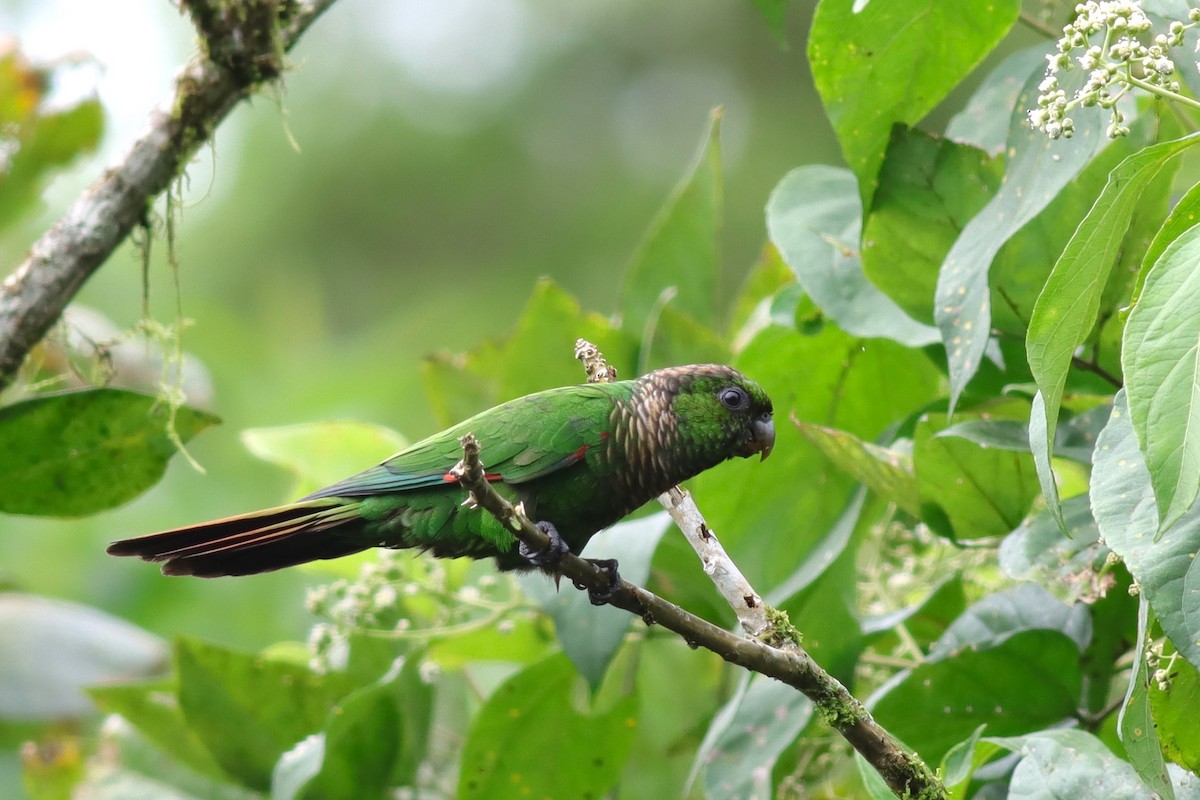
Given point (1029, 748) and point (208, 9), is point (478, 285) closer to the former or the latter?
point (208, 9)

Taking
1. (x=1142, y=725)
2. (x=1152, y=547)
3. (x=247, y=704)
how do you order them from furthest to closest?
(x=247, y=704), (x=1142, y=725), (x=1152, y=547)

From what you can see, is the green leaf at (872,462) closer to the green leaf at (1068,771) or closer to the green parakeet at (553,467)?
the green parakeet at (553,467)

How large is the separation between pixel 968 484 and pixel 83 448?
2071 millimetres

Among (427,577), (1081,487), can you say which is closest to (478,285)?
(427,577)

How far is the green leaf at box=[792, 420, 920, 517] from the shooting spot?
8.13 ft

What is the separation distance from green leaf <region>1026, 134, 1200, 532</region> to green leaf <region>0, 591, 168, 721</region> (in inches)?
129

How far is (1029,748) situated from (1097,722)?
58 cm

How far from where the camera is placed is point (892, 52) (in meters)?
2.32

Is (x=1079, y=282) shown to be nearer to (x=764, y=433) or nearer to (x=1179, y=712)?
(x=1179, y=712)

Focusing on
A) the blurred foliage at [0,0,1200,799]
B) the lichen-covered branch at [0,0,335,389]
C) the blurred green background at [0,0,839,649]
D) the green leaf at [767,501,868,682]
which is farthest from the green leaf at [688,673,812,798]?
the blurred green background at [0,0,839,649]

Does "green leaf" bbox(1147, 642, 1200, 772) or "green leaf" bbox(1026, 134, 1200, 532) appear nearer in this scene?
"green leaf" bbox(1026, 134, 1200, 532)

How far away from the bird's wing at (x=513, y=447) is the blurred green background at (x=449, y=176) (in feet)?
13.5

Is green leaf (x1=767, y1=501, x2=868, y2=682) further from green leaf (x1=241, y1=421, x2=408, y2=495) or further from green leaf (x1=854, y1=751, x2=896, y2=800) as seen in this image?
green leaf (x1=241, y1=421, x2=408, y2=495)

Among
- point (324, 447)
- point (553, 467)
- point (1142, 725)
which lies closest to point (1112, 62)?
point (1142, 725)
